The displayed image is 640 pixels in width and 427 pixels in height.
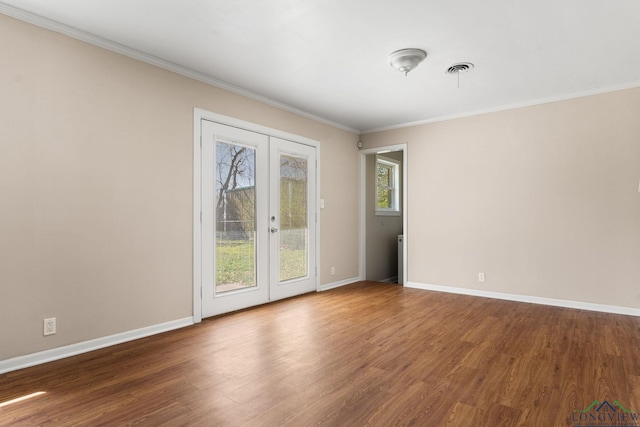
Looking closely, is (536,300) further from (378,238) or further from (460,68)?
(460,68)

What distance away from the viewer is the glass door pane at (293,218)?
4531 millimetres

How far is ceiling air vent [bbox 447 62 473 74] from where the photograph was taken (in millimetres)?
3297

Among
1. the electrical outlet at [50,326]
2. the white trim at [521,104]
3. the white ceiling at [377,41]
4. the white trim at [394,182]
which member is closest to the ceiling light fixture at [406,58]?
the white ceiling at [377,41]

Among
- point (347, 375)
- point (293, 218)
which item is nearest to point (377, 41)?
point (293, 218)

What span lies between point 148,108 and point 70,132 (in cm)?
70

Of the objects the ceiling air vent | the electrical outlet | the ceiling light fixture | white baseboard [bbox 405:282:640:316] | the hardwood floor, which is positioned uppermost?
the ceiling air vent

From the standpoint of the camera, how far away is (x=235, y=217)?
12.8ft

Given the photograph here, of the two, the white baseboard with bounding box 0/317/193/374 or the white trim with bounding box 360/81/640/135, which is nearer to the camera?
the white baseboard with bounding box 0/317/193/374

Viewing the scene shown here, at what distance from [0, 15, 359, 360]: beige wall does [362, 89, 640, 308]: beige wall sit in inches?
133

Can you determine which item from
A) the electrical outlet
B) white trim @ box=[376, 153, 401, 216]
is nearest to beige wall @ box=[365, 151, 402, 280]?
white trim @ box=[376, 153, 401, 216]

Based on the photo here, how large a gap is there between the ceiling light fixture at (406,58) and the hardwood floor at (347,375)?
2.51m

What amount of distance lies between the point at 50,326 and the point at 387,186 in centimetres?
564

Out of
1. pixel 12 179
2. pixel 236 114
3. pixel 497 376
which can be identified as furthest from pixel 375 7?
pixel 12 179

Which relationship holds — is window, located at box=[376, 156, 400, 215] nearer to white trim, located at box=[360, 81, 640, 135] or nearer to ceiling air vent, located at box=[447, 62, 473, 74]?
white trim, located at box=[360, 81, 640, 135]
